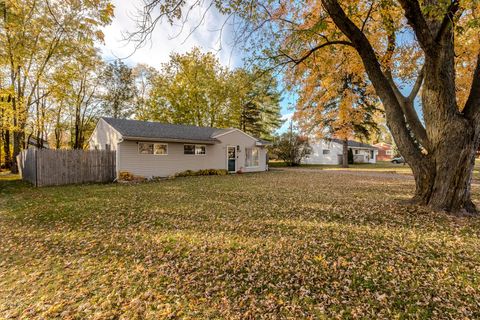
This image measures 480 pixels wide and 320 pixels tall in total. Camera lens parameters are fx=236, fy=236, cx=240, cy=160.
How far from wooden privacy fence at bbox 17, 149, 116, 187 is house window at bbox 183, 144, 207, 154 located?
4.44m

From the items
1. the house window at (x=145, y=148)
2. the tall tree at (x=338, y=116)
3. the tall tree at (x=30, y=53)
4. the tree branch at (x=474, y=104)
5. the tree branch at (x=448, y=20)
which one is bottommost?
the house window at (x=145, y=148)

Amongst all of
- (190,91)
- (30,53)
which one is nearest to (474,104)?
(30,53)

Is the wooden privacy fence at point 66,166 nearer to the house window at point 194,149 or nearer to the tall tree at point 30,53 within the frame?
the house window at point 194,149

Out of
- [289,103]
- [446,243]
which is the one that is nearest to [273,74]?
[289,103]

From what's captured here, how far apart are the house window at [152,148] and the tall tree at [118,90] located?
1531cm

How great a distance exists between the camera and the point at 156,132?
14.9 m

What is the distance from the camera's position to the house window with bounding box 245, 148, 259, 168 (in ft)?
65.1

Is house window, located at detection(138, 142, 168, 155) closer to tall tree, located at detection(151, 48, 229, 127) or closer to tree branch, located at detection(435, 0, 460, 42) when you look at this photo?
tall tree, located at detection(151, 48, 229, 127)

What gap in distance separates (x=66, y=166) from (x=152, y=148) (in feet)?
14.3

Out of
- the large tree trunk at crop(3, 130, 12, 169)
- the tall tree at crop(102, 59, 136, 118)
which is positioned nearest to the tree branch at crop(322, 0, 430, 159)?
the tall tree at crop(102, 59, 136, 118)

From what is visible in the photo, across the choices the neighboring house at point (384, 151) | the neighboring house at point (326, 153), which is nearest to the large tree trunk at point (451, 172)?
the neighboring house at point (326, 153)

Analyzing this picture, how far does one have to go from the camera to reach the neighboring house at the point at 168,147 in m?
13.5

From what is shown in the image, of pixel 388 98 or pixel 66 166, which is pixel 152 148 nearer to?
pixel 66 166

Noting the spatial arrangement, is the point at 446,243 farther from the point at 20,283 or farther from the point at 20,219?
the point at 20,219
